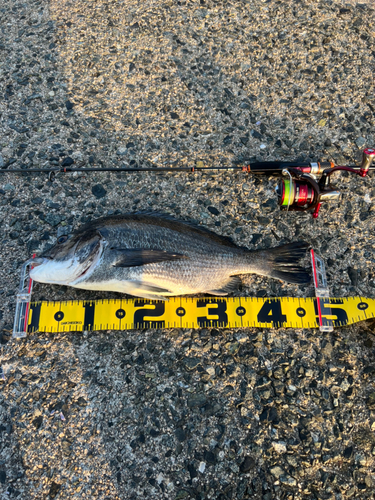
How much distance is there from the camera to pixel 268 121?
12.4 feet

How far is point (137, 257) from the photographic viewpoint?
267 cm

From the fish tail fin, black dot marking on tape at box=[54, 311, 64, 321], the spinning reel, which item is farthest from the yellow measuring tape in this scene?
the spinning reel

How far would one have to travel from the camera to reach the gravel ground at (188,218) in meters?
2.50

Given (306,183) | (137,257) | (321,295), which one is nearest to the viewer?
(137,257)

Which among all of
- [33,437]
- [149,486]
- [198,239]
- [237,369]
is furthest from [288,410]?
[33,437]

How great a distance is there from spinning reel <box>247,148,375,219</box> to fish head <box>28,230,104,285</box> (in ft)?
5.98

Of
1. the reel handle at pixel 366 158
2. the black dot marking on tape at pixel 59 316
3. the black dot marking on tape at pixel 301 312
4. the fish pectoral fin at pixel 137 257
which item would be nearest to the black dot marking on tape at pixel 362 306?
the black dot marking on tape at pixel 301 312

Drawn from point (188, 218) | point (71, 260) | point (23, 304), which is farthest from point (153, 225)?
point (23, 304)

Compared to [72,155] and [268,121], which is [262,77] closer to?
[268,121]

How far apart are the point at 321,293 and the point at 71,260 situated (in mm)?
2302

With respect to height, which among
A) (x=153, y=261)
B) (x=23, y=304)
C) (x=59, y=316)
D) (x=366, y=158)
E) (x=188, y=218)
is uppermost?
(x=366, y=158)

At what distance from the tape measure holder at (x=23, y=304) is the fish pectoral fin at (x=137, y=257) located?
3.18 ft

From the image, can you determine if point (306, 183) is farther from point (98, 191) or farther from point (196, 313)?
point (98, 191)

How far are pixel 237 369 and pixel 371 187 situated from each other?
245 cm
